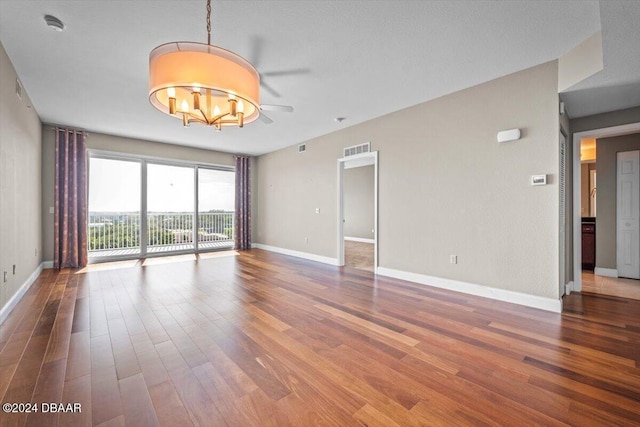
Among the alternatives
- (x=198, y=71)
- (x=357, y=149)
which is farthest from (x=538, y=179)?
(x=198, y=71)

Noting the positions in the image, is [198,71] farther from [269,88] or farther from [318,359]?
[318,359]

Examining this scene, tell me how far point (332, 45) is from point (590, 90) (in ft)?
9.27

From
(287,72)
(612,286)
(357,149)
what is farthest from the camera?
(357,149)

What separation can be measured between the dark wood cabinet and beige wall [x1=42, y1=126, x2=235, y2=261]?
8057 millimetres

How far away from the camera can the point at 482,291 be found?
11.6 feet

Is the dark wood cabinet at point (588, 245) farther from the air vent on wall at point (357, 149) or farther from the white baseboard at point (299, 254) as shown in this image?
the white baseboard at point (299, 254)

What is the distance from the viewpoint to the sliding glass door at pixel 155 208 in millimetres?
5965

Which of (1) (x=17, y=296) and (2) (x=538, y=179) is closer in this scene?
(2) (x=538, y=179)

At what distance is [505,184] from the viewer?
3373 millimetres

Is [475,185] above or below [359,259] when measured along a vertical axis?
above

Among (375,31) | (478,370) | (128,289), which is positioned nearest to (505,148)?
(375,31)

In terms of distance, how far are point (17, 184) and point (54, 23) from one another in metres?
2.28

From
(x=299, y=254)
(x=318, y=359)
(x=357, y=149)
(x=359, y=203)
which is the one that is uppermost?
(x=357, y=149)

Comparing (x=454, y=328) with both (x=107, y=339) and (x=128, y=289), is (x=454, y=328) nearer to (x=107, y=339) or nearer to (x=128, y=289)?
(x=107, y=339)
